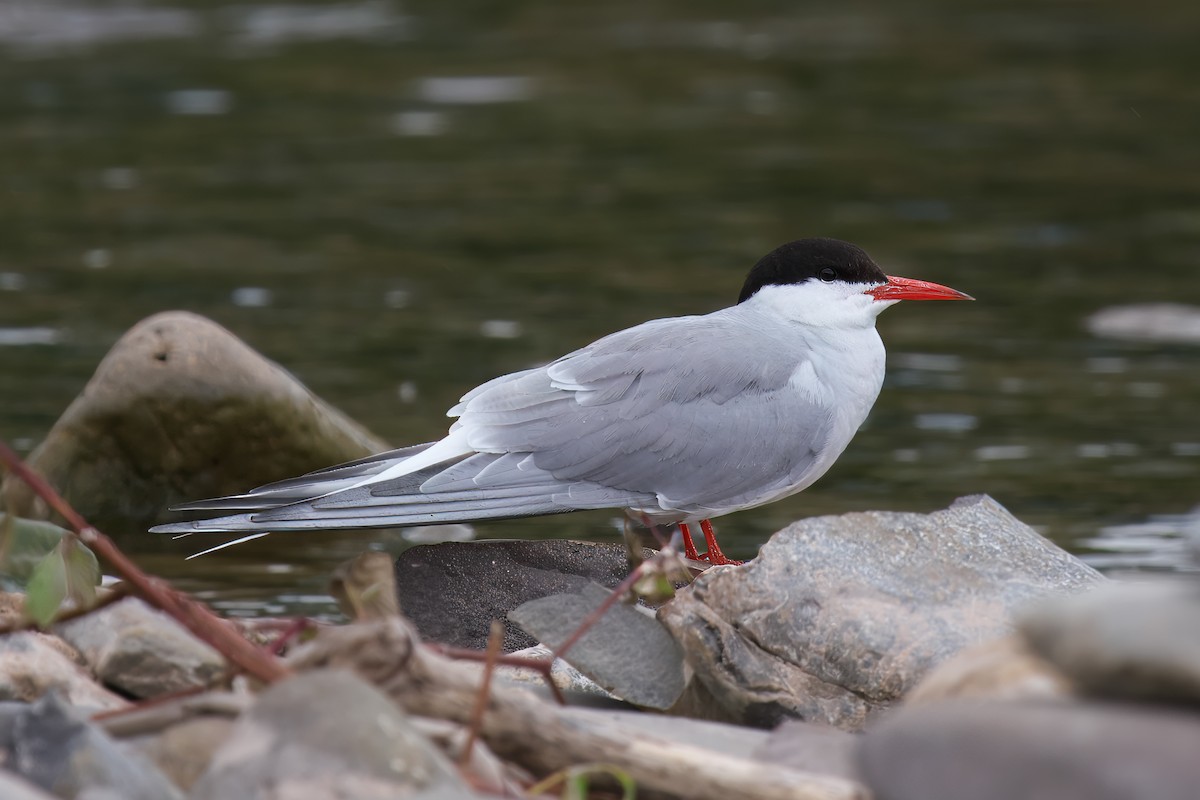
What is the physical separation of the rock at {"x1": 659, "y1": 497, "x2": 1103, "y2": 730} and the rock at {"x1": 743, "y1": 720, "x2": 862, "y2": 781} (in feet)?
1.06

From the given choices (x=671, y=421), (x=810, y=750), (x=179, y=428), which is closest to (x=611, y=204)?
(x=179, y=428)

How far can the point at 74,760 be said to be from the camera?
2.89 metres

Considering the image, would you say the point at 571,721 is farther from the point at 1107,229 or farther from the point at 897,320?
the point at 1107,229

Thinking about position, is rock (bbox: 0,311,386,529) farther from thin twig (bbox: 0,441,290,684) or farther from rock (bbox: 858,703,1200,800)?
rock (bbox: 858,703,1200,800)

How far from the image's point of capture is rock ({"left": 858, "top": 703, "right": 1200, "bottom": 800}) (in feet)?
8.75

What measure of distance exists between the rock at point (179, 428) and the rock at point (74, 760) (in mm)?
3144

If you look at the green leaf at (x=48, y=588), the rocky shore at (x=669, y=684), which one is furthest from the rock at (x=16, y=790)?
the green leaf at (x=48, y=588)

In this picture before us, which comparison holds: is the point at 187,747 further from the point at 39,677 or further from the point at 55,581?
the point at 39,677

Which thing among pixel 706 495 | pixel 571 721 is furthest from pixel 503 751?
pixel 706 495

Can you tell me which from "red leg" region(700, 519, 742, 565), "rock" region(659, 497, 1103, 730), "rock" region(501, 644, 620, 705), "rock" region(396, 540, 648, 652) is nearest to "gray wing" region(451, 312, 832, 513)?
"red leg" region(700, 519, 742, 565)

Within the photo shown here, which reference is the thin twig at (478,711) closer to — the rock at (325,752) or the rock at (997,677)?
the rock at (325,752)

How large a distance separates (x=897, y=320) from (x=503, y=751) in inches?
252

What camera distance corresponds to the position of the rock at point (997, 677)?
2926mm

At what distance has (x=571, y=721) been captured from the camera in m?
3.13
